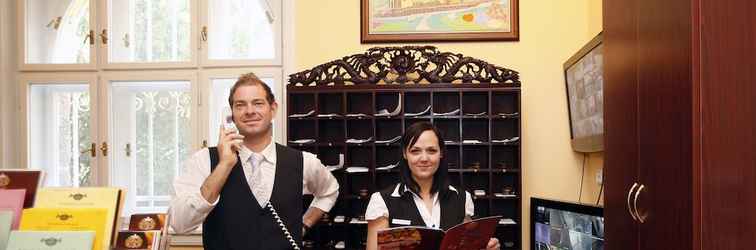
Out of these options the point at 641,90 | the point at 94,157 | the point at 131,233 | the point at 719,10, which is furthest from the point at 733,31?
the point at 94,157

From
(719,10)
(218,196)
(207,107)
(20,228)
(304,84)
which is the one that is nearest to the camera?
(719,10)

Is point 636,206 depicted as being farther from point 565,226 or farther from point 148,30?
point 148,30

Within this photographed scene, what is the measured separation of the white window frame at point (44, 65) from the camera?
13.8 ft

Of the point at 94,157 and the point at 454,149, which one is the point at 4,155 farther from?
the point at 454,149

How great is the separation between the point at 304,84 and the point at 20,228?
6.42ft

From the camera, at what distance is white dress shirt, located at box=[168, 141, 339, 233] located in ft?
8.04

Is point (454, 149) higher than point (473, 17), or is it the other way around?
point (473, 17)

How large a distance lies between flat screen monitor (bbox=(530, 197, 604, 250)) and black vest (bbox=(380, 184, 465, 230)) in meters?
0.62

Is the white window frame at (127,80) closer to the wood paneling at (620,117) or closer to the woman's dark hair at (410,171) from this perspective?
the woman's dark hair at (410,171)

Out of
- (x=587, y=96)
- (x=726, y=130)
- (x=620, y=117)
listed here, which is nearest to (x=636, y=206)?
(x=620, y=117)

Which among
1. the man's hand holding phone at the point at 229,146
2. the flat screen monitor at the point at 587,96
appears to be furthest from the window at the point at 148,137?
the flat screen monitor at the point at 587,96

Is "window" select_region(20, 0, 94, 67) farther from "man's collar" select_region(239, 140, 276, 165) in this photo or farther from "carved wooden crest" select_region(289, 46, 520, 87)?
"man's collar" select_region(239, 140, 276, 165)

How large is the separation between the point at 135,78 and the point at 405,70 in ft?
6.09

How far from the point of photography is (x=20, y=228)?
190 centimetres
